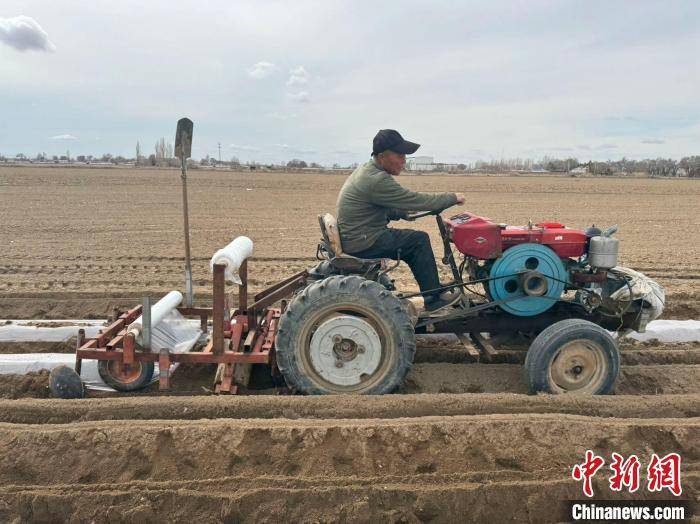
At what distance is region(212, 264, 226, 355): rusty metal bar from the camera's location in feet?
12.1

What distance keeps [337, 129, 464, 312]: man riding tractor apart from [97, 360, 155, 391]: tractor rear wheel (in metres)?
1.86

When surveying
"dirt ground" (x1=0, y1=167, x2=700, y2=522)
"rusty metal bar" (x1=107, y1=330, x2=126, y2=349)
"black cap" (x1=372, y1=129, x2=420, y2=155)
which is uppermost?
"black cap" (x1=372, y1=129, x2=420, y2=155)

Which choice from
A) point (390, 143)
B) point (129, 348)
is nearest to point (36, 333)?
point (129, 348)

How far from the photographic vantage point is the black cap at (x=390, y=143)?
13.4 feet

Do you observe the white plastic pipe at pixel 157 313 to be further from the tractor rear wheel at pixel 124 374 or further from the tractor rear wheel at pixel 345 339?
the tractor rear wheel at pixel 345 339

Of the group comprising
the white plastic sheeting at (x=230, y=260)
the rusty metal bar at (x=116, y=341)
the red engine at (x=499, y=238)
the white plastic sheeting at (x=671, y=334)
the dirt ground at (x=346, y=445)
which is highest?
the red engine at (x=499, y=238)

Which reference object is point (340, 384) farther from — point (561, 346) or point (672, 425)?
point (672, 425)

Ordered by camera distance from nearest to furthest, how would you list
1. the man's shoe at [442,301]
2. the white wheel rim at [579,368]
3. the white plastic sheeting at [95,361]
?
the white wheel rim at [579,368] → the white plastic sheeting at [95,361] → the man's shoe at [442,301]

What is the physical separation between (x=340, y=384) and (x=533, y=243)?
6.34ft

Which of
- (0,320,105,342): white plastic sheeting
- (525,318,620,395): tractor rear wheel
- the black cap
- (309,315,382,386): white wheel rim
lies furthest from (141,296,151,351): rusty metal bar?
(525,318,620,395): tractor rear wheel

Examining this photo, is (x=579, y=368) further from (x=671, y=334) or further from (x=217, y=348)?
(x=217, y=348)

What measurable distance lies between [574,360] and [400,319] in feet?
4.43

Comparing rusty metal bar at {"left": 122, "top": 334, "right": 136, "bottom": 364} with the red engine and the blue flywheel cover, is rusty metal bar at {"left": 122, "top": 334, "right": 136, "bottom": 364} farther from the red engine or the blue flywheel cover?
the blue flywheel cover

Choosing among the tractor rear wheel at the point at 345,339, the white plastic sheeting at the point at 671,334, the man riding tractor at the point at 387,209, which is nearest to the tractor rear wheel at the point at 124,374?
the tractor rear wheel at the point at 345,339
